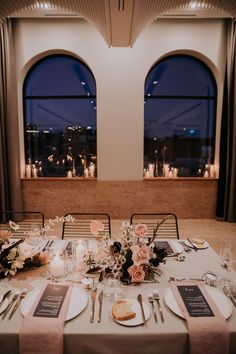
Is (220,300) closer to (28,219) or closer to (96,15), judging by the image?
(96,15)

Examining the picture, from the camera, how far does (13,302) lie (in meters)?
1.19

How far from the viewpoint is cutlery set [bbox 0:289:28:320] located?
1114 millimetres

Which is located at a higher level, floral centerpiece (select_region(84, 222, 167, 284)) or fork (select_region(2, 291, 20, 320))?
floral centerpiece (select_region(84, 222, 167, 284))

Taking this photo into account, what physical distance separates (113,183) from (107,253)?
300 cm

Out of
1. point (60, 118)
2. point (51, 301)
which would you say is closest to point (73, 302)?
point (51, 301)

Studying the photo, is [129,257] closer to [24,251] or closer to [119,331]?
[119,331]

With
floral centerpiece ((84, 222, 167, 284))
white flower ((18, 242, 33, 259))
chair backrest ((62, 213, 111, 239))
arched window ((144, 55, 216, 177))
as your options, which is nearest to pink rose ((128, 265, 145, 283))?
floral centerpiece ((84, 222, 167, 284))

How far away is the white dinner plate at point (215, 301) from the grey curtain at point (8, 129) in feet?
11.8

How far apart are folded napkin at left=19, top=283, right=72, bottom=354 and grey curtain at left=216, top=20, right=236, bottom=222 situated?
147 inches

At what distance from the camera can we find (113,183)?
443 cm

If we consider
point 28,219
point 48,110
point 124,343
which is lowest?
point 28,219

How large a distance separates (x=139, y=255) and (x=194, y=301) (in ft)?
1.10

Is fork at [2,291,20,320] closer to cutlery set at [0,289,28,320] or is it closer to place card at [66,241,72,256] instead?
cutlery set at [0,289,28,320]

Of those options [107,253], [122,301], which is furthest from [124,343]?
[107,253]
